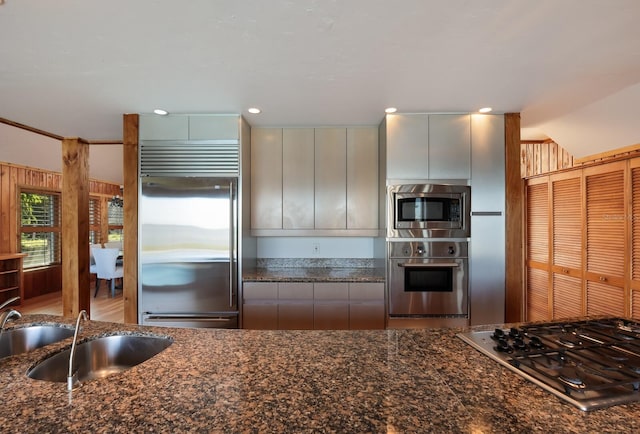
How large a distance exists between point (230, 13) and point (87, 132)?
2.76 meters

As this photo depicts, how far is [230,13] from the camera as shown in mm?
1359

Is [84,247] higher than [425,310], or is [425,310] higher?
[84,247]

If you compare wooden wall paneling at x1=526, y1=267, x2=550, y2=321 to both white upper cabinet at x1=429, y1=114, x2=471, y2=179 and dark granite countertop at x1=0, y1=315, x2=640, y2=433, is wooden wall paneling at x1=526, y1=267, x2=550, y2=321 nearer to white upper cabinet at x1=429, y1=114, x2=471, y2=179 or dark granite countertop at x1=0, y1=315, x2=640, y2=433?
white upper cabinet at x1=429, y1=114, x2=471, y2=179

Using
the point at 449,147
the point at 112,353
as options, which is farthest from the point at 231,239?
the point at 449,147

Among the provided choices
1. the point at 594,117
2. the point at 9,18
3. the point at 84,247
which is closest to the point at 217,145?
the point at 9,18

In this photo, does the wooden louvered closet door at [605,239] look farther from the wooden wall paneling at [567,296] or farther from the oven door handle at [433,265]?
the oven door handle at [433,265]

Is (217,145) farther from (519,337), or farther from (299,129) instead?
(519,337)

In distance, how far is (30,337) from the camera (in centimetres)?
140

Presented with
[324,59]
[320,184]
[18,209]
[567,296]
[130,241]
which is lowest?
[567,296]

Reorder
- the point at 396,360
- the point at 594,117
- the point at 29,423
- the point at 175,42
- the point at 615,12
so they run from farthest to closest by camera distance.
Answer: the point at 594,117 < the point at 175,42 < the point at 615,12 < the point at 396,360 < the point at 29,423

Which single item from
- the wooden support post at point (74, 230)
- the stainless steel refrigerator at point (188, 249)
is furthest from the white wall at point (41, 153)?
the stainless steel refrigerator at point (188, 249)

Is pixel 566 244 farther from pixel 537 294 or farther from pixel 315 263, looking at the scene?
pixel 315 263

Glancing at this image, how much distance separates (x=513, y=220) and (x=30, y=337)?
339 cm

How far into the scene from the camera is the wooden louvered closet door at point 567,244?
10.6 ft
